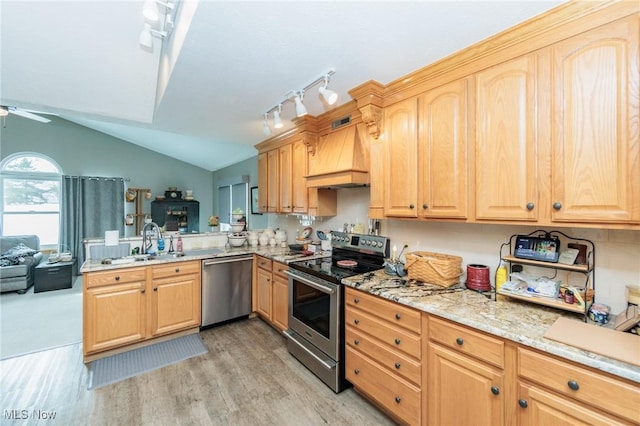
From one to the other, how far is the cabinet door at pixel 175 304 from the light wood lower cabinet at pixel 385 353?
1.96 metres

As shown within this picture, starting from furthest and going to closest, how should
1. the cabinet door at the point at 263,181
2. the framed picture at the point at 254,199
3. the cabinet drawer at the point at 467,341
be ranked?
the framed picture at the point at 254,199 → the cabinet door at the point at 263,181 → the cabinet drawer at the point at 467,341

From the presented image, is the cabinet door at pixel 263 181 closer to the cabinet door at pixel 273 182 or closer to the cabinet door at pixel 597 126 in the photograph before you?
the cabinet door at pixel 273 182

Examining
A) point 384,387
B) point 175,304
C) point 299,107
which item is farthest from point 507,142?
point 175,304

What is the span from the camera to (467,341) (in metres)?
1.42

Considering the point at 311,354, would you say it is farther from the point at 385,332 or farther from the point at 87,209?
the point at 87,209

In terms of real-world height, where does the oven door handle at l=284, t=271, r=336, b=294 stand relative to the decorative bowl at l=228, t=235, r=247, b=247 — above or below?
below

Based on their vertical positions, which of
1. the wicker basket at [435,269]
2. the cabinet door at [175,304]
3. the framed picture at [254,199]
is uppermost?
the framed picture at [254,199]

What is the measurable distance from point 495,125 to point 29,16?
3454mm

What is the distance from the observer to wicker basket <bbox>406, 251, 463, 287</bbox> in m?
1.93

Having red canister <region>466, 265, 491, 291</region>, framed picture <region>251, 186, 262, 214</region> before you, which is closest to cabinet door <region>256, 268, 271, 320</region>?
red canister <region>466, 265, 491, 291</region>

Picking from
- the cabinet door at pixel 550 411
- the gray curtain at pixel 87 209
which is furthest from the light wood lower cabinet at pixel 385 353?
the gray curtain at pixel 87 209

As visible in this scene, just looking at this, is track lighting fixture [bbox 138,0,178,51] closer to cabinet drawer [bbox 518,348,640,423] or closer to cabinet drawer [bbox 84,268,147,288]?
cabinet drawer [bbox 84,268,147,288]

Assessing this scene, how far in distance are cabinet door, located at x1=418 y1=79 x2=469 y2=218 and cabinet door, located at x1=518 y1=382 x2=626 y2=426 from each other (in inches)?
38.4

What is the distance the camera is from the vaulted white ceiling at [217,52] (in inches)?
56.4
